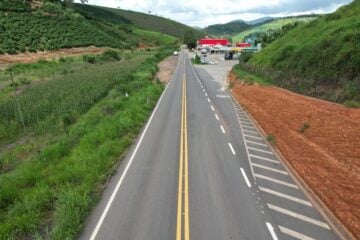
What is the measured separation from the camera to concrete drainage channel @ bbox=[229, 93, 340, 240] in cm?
1175

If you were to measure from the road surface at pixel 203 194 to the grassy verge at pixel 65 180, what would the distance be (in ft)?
2.17

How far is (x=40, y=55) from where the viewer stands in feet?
253

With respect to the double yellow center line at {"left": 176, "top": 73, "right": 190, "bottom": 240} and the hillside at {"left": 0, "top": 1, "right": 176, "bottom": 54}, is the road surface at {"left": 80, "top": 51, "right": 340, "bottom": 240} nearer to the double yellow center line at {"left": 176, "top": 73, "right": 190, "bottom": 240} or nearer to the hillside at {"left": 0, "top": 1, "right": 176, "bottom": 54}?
the double yellow center line at {"left": 176, "top": 73, "right": 190, "bottom": 240}

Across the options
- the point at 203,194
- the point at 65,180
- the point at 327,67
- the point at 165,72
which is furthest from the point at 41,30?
the point at 203,194

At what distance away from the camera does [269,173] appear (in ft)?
55.1

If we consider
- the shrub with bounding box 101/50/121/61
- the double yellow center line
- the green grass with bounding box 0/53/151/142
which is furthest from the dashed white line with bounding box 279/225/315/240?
the shrub with bounding box 101/50/121/61

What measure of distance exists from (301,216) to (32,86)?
41.5 meters

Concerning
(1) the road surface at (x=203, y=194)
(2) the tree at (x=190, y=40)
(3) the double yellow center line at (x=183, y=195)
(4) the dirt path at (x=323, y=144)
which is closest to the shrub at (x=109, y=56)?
(4) the dirt path at (x=323, y=144)

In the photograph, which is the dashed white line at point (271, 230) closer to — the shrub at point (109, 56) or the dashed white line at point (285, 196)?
the dashed white line at point (285, 196)

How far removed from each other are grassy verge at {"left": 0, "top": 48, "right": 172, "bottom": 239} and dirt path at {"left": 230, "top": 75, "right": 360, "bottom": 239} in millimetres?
9370

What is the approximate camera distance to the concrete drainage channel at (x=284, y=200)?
38.5 feet

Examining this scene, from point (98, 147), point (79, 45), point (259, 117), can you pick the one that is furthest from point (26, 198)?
point (79, 45)

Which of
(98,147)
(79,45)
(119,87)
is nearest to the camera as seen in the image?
(98,147)

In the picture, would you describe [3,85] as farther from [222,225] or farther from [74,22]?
[74,22]
